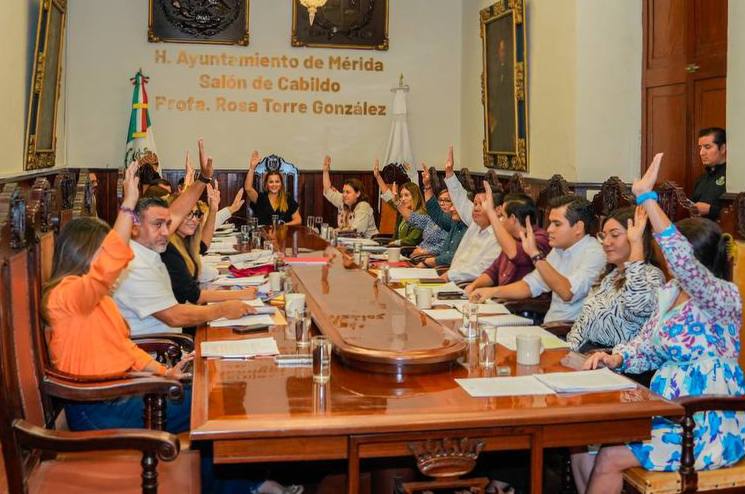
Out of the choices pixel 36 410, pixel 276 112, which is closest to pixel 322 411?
pixel 36 410

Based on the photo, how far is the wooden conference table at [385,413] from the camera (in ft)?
7.11

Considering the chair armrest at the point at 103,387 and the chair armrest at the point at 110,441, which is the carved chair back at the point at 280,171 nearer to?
the chair armrest at the point at 103,387

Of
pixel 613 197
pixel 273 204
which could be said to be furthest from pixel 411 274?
pixel 273 204

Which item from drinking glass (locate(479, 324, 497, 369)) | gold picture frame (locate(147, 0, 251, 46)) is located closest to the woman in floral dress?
drinking glass (locate(479, 324, 497, 369))

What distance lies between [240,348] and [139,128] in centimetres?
719

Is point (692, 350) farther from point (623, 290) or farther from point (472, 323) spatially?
point (472, 323)

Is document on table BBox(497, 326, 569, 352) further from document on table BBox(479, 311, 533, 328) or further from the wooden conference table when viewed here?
the wooden conference table

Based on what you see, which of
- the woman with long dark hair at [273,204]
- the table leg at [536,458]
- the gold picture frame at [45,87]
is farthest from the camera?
the woman with long dark hair at [273,204]

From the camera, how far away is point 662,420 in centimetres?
278

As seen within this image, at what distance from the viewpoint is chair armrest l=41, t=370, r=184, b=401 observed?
2.68m

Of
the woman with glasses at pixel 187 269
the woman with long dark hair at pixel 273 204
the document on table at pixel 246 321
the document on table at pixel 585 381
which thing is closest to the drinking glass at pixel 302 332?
the document on table at pixel 246 321

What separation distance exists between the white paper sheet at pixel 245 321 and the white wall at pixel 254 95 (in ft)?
22.6

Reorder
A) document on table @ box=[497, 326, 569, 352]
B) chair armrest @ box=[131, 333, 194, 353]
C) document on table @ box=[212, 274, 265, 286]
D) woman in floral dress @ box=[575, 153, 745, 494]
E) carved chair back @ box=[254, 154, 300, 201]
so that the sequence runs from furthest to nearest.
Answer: carved chair back @ box=[254, 154, 300, 201] < document on table @ box=[212, 274, 265, 286] < chair armrest @ box=[131, 333, 194, 353] < document on table @ box=[497, 326, 569, 352] < woman in floral dress @ box=[575, 153, 745, 494]

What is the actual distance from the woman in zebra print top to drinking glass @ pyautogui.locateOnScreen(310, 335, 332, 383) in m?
1.16
